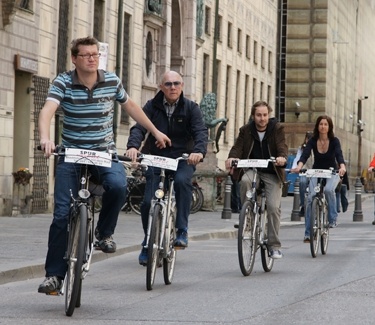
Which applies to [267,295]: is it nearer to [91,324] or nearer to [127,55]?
[91,324]

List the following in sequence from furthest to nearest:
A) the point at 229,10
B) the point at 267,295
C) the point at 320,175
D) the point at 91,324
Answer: the point at 229,10
the point at 320,175
the point at 267,295
the point at 91,324

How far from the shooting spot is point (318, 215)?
56.3 feet

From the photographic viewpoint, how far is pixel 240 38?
2250 inches

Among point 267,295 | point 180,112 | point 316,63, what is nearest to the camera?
point 267,295

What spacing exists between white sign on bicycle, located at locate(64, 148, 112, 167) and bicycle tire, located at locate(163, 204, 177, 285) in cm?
206

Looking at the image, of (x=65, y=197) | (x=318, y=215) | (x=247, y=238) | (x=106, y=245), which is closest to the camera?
(x=65, y=197)

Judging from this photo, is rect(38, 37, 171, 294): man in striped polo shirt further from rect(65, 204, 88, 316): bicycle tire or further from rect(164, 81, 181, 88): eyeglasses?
rect(164, 81, 181, 88): eyeglasses

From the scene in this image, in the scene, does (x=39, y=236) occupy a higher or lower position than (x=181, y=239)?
lower

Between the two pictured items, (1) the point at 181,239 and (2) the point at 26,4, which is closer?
(1) the point at 181,239

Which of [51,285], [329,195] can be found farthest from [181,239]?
[329,195]

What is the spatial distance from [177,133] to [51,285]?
3819 millimetres

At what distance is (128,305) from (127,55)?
26.0 m

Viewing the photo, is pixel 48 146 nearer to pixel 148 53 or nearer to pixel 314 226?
pixel 314 226

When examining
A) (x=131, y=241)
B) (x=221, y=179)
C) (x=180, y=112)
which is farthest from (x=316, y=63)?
(x=180, y=112)
